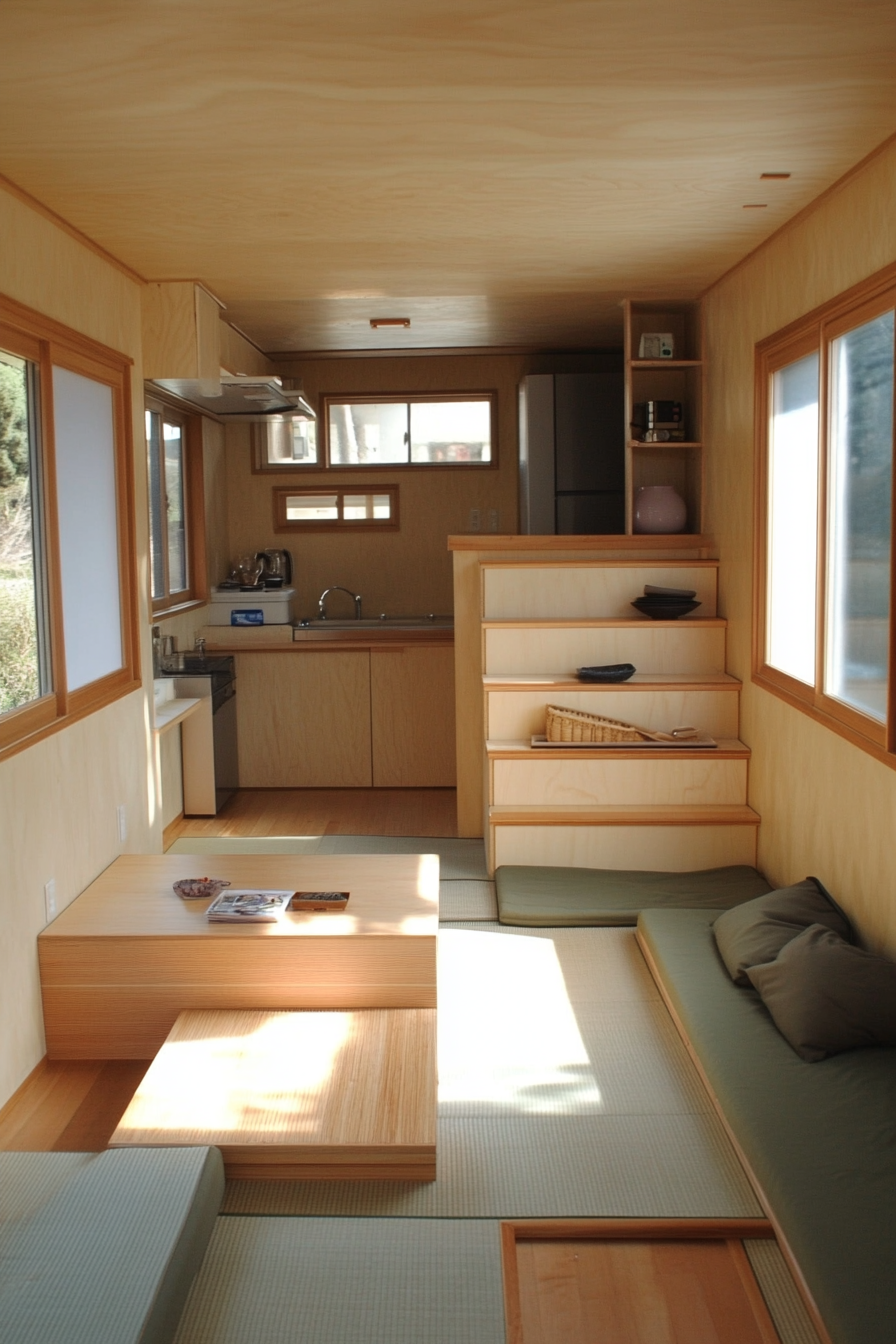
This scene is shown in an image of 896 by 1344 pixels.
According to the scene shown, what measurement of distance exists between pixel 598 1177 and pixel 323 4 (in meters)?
2.37

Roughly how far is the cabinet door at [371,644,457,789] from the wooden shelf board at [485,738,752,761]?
5.30ft

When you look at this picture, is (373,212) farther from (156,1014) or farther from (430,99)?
(156,1014)

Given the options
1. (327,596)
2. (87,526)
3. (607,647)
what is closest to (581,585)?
(607,647)

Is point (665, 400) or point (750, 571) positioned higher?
point (665, 400)

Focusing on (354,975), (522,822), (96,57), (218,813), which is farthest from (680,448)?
(96,57)

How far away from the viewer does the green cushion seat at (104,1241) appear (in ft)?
6.50

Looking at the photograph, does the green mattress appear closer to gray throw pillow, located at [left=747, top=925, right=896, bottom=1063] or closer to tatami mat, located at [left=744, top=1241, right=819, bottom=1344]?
gray throw pillow, located at [left=747, top=925, right=896, bottom=1063]

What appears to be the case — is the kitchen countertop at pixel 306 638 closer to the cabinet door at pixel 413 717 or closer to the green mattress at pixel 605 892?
the cabinet door at pixel 413 717

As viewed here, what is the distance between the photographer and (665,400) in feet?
17.9

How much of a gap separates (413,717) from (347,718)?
13.6 inches

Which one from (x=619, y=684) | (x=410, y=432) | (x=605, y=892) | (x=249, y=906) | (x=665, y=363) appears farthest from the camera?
(x=410, y=432)

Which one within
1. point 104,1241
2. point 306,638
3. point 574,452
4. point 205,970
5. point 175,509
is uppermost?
point 574,452

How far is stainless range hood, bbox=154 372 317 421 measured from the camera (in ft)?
15.9

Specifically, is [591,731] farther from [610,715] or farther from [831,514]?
[831,514]
